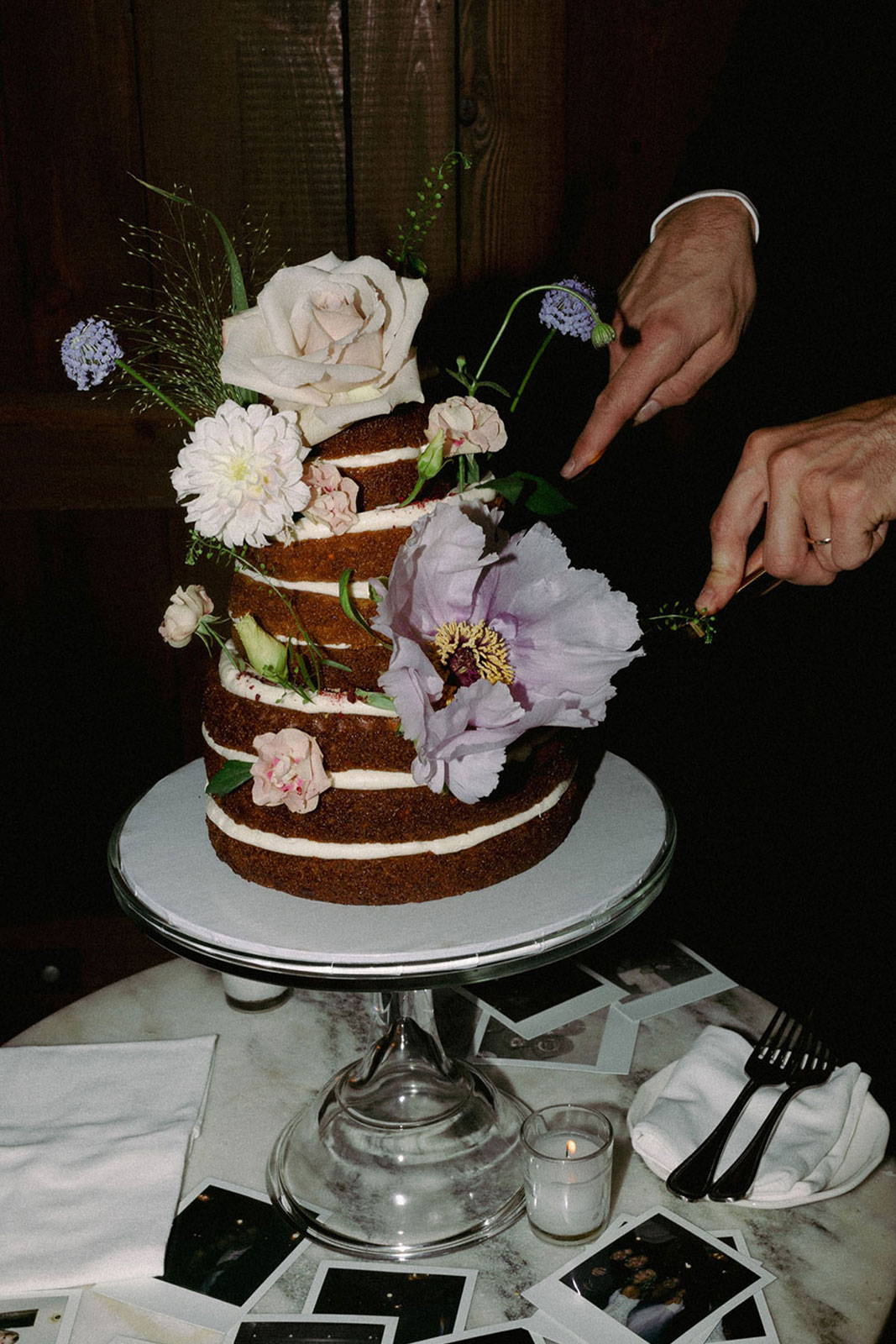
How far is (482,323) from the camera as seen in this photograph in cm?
246

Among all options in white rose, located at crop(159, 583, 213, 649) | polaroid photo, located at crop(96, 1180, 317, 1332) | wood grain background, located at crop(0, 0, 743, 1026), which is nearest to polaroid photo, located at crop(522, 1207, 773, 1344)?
polaroid photo, located at crop(96, 1180, 317, 1332)

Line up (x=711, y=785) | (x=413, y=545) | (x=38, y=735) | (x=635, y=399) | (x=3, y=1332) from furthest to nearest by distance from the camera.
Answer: (x=38, y=735) < (x=711, y=785) < (x=635, y=399) < (x=3, y=1332) < (x=413, y=545)

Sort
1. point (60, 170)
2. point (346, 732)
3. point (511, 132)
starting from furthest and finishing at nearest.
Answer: point (511, 132), point (60, 170), point (346, 732)

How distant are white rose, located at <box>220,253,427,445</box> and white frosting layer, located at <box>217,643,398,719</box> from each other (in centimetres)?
24

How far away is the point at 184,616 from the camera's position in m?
1.18

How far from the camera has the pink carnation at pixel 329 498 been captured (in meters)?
1.09

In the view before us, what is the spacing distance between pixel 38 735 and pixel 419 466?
1.77 m

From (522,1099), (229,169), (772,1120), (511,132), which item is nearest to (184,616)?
(522,1099)

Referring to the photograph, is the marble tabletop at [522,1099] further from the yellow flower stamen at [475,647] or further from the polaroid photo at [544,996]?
the yellow flower stamen at [475,647]

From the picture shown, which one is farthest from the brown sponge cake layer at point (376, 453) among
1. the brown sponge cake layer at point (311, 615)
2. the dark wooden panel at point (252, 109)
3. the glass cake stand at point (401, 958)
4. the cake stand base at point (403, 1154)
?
the dark wooden panel at point (252, 109)

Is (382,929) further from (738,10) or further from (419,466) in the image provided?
(738,10)

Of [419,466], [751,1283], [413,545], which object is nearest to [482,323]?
[419,466]

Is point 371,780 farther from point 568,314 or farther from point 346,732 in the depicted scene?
point 568,314

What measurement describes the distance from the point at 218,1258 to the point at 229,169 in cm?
196
